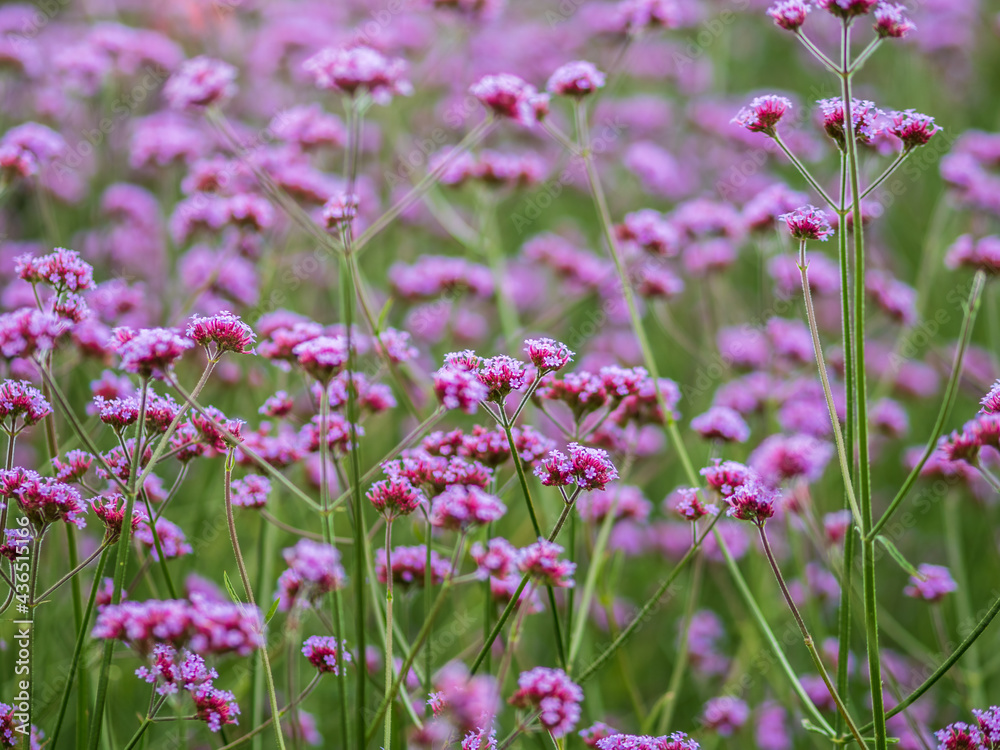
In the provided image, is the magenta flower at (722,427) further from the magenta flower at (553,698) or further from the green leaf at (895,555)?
the magenta flower at (553,698)

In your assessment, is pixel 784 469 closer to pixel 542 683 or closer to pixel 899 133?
pixel 899 133

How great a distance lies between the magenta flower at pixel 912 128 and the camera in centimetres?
182

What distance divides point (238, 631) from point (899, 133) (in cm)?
170

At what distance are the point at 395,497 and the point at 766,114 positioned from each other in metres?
1.20

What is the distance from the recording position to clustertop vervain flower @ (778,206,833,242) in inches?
70.6

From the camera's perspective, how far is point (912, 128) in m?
1.83

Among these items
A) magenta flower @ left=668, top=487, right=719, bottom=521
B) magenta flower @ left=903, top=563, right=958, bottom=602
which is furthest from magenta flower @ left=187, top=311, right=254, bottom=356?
magenta flower @ left=903, top=563, right=958, bottom=602

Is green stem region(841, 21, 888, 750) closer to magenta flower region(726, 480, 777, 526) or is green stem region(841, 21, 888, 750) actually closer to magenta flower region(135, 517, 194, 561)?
magenta flower region(726, 480, 777, 526)

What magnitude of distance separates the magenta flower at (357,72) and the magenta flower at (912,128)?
1.33m

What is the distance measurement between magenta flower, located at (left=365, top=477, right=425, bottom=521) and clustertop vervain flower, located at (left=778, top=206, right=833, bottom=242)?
1015mm

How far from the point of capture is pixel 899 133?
6.06 feet

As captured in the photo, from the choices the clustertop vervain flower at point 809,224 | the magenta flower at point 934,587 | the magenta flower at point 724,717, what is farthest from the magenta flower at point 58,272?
the magenta flower at point 934,587

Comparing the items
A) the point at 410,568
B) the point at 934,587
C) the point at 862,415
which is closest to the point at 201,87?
the point at 410,568

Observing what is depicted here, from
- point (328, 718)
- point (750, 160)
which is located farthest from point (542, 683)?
point (750, 160)
